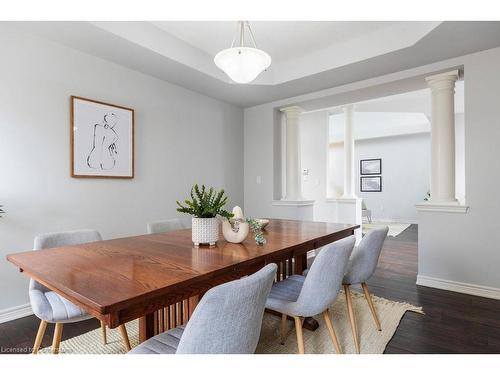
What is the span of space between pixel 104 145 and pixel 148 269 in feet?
6.67

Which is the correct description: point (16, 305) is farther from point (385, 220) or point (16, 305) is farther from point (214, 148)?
point (385, 220)

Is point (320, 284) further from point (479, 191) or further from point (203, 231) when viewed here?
point (479, 191)

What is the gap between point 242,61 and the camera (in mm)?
1907

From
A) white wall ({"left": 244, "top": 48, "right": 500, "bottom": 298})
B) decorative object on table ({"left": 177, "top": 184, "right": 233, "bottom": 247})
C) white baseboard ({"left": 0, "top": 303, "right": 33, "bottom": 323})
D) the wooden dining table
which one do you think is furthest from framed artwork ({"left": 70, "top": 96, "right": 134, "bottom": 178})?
white wall ({"left": 244, "top": 48, "right": 500, "bottom": 298})

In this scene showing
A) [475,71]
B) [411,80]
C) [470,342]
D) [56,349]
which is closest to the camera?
[56,349]

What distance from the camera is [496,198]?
106 inches

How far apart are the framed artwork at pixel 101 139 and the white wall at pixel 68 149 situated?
2.8 inches

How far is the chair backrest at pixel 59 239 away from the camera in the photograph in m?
1.73

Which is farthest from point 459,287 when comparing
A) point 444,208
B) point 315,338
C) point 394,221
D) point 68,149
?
point 394,221

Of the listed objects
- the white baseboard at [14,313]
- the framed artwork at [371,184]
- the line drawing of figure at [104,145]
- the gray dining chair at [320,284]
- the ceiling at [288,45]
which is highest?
the ceiling at [288,45]

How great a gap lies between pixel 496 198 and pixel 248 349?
2.85m

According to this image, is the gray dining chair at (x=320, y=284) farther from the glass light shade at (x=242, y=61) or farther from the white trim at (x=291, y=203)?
the white trim at (x=291, y=203)

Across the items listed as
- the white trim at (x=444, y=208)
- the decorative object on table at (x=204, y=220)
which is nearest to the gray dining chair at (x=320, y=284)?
the decorative object on table at (x=204, y=220)

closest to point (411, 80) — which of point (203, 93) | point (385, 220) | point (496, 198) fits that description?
point (496, 198)
